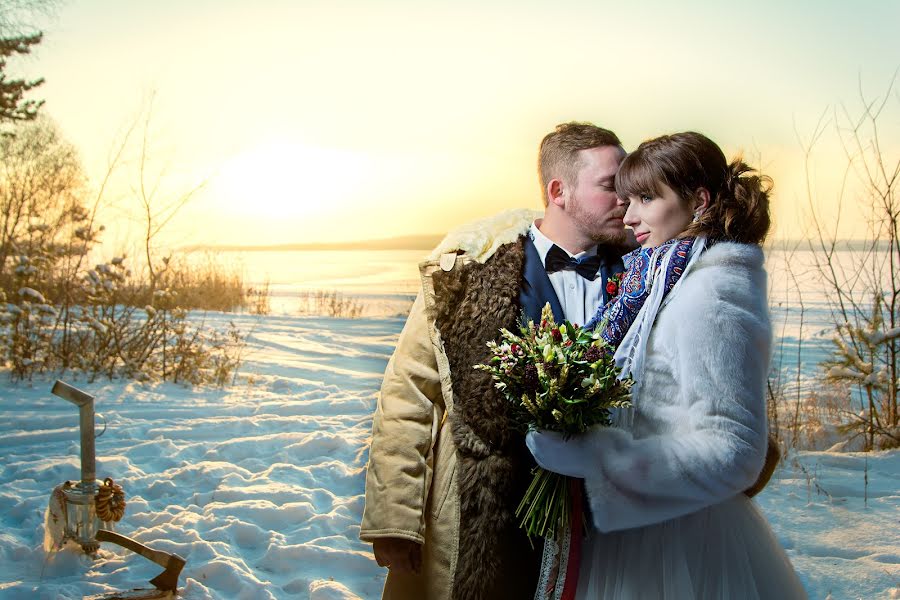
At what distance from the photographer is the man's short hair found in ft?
6.58

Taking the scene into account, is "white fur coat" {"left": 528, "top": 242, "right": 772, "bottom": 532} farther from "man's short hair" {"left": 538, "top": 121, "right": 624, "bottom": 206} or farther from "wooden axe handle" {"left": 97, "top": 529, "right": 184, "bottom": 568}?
"wooden axe handle" {"left": 97, "top": 529, "right": 184, "bottom": 568}

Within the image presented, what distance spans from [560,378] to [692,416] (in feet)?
0.81

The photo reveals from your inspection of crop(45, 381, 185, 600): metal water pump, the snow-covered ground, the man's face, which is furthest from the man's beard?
crop(45, 381, 185, 600): metal water pump

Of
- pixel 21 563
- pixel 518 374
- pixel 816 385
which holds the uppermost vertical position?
pixel 518 374

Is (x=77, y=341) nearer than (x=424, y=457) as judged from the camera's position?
No

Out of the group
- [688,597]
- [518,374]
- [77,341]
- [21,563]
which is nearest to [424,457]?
[518,374]

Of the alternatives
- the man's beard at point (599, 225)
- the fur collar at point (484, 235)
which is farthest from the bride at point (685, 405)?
the fur collar at point (484, 235)

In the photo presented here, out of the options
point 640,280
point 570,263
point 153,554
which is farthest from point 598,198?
point 153,554

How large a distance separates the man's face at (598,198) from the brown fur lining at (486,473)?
0.30 m

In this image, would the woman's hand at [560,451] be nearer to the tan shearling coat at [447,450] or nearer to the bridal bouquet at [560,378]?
the bridal bouquet at [560,378]

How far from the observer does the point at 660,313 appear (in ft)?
5.07

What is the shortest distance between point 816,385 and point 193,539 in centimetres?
431

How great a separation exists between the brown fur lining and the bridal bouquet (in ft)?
0.67

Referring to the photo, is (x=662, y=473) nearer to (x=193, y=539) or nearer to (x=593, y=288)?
(x=593, y=288)
